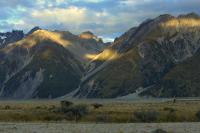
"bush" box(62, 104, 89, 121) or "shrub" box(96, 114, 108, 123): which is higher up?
"bush" box(62, 104, 89, 121)

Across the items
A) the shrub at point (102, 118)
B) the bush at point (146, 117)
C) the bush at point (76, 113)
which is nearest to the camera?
the bush at point (146, 117)

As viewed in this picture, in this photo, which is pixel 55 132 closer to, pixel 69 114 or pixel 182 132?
pixel 182 132

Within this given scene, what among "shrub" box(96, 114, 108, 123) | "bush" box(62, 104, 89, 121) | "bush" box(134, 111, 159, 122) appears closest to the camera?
"bush" box(134, 111, 159, 122)

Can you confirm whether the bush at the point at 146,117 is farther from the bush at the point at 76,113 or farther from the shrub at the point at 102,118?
the bush at the point at 76,113

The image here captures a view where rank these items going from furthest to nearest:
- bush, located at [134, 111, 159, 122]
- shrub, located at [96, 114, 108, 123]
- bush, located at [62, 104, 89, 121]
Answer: bush, located at [62, 104, 89, 121] → shrub, located at [96, 114, 108, 123] → bush, located at [134, 111, 159, 122]

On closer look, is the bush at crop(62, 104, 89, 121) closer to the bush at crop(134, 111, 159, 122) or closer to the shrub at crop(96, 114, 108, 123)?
the shrub at crop(96, 114, 108, 123)

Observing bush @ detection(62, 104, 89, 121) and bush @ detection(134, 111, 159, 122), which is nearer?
bush @ detection(134, 111, 159, 122)

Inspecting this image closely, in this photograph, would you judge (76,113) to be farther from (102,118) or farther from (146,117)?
(146,117)

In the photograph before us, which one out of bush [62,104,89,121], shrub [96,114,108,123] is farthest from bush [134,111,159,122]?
bush [62,104,89,121]

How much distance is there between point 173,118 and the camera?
265ft

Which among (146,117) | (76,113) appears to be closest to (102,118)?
(76,113)

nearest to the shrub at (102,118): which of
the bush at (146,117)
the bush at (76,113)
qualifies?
the bush at (76,113)

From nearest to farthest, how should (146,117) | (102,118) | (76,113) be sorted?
(146,117), (102,118), (76,113)

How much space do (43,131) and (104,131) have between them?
6.91m
